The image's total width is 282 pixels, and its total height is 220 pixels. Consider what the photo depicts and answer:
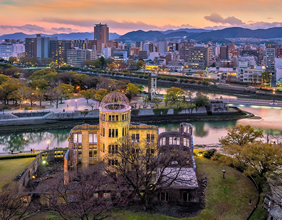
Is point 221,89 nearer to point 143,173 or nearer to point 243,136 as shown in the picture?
point 243,136

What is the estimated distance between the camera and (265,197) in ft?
40.5

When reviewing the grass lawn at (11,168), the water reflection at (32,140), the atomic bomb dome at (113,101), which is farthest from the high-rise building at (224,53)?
the grass lawn at (11,168)

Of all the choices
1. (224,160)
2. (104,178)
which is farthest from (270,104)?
(104,178)

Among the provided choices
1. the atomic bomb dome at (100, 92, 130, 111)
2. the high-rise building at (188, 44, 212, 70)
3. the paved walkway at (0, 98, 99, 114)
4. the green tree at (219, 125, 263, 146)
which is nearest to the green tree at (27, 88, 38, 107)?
the paved walkway at (0, 98, 99, 114)

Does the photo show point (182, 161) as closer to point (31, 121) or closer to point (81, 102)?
point (31, 121)

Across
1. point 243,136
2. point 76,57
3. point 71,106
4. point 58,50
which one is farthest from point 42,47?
point 243,136

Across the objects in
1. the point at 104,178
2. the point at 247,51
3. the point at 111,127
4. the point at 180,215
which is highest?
the point at 247,51

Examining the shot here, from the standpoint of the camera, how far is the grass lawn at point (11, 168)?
554 inches

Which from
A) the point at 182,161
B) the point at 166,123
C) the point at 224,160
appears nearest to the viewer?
the point at 182,161

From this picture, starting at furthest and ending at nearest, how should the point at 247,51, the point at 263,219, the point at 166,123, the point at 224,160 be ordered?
the point at 247,51
the point at 166,123
the point at 224,160
the point at 263,219

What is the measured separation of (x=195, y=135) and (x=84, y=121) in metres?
10.3

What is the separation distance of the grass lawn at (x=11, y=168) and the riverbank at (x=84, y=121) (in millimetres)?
9821

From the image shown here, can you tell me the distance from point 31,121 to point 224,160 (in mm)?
18229

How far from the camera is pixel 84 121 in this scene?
93.8ft
